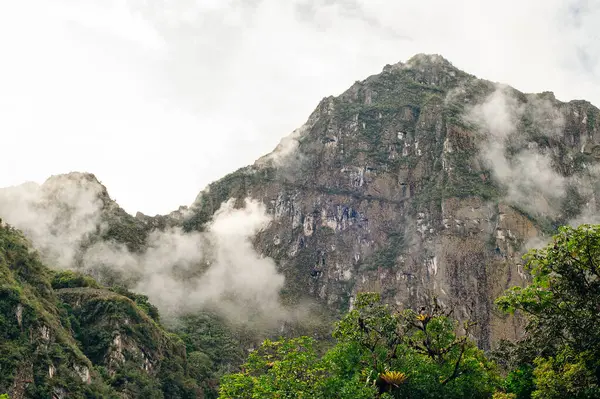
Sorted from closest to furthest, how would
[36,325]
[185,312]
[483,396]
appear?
[483,396] → [36,325] → [185,312]

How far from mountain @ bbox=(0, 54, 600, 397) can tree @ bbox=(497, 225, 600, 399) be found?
91449 mm

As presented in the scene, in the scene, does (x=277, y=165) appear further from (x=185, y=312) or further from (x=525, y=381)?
(x=525, y=381)

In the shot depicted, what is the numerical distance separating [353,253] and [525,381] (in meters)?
125

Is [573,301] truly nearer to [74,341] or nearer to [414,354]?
[414,354]

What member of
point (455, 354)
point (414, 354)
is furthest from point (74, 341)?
point (455, 354)

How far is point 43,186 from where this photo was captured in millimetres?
169625

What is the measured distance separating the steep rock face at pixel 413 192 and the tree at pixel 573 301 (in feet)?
365

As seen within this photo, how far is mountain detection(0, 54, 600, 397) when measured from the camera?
13800cm

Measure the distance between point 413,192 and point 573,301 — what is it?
14243 cm

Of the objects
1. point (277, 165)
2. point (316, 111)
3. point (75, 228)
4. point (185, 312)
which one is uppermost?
point (316, 111)

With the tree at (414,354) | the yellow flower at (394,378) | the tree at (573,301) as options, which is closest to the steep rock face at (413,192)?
the tree at (414,354)

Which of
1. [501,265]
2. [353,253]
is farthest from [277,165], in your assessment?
[501,265]

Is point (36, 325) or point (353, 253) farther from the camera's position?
point (353, 253)

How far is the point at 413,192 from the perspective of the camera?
163 metres
